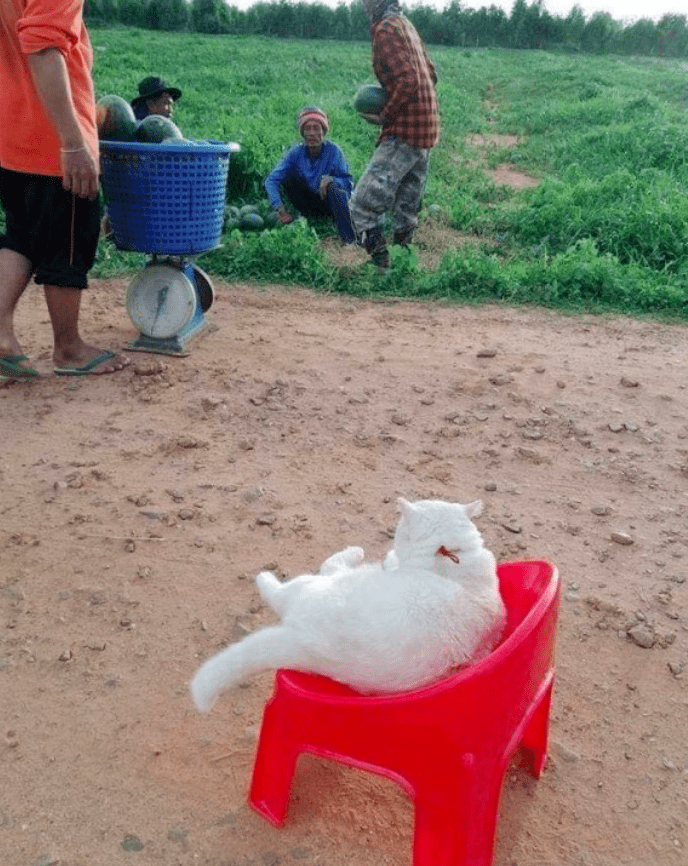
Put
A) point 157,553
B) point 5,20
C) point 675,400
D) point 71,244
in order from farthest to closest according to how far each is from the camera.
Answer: point 675,400
point 71,244
point 5,20
point 157,553

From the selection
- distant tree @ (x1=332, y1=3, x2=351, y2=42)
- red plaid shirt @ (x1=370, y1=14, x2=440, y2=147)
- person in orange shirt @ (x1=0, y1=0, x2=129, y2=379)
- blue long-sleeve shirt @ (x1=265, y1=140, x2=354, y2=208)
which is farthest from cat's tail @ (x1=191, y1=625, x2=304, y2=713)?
distant tree @ (x1=332, y1=3, x2=351, y2=42)

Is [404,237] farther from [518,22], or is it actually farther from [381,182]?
[518,22]

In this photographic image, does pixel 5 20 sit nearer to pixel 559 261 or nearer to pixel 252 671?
pixel 252 671

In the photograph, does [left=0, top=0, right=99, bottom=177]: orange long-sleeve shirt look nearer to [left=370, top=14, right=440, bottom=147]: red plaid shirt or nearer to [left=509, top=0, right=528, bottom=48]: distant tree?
[left=370, top=14, right=440, bottom=147]: red plaid shirt

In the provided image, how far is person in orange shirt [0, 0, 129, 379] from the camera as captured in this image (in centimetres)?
315

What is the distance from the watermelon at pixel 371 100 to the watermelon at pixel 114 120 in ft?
7.40

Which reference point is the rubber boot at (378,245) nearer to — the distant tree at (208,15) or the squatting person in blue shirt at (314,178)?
the squatting person in blue shirt at (314,178)

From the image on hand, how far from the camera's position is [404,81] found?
5.51 metres

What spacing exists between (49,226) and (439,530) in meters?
2.66

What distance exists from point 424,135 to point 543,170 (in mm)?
5138

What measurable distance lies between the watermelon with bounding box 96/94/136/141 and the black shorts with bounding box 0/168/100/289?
0.54 metres

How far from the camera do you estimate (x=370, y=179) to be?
5746 millimetres

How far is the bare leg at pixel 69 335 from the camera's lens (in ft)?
12.3

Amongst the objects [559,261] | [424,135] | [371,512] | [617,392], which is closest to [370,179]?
[424,135]
